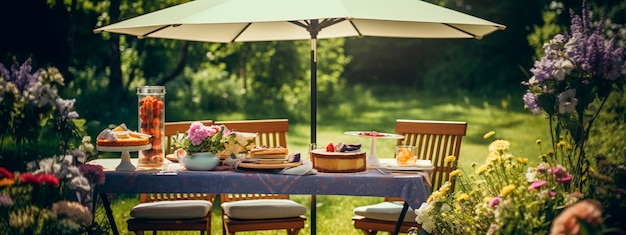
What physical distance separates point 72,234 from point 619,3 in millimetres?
15857

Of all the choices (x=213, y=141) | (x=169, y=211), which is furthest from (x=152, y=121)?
(x=169, y=211)

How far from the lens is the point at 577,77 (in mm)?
4121

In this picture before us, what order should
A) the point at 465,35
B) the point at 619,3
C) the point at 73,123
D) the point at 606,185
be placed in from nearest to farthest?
1. the point at 606,185
2. the point at 73,123
3. the point at 465,35
4. the point at 619,3

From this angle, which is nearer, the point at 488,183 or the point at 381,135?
the point at 488,183

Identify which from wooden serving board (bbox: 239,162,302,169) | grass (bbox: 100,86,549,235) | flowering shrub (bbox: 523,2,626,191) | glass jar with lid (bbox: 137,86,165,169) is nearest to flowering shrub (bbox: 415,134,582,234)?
flowering shrub (bbox: 523,2,626,191)

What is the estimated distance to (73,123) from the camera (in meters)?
4.11

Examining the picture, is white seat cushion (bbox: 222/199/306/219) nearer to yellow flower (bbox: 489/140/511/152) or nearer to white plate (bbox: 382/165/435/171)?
white plate (bbox: 382/165/435/171)

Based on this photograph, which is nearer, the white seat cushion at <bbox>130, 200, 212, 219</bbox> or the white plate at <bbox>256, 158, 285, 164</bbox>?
the white plate at <bbox>256, 158, 285, 164</bbox>

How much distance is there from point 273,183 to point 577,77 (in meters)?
1.70

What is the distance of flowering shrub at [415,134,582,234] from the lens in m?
3.47

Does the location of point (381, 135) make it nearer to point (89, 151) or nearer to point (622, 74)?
Result: point (622, 74)

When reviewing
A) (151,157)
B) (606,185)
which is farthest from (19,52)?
(606,185)

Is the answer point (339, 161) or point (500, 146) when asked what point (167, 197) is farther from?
point (500, 146)

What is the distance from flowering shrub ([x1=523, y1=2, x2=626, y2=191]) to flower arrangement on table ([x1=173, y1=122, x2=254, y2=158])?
64.0 inches
